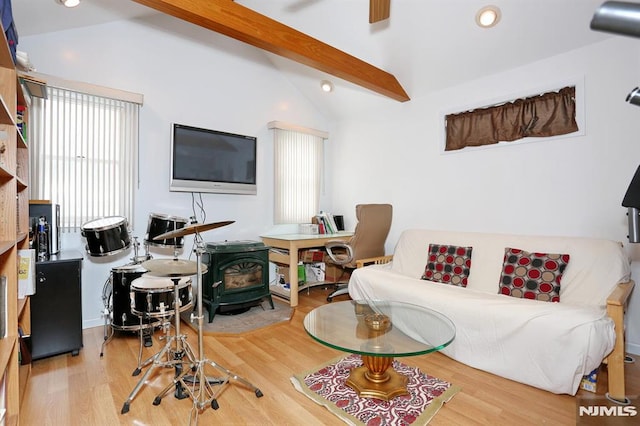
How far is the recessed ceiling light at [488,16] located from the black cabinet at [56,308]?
11.9ft

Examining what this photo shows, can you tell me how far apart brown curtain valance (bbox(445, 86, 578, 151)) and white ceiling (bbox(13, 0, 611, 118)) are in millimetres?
358

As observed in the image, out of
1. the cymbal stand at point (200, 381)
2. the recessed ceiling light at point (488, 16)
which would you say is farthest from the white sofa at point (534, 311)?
the recessed ceiling light at point (488, 16)

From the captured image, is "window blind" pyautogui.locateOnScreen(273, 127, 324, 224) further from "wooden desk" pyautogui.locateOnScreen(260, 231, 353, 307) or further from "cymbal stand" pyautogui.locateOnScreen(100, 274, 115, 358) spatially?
"cymbal stand" pyautogui.locateOnScreen(100, 274, 115, 358)

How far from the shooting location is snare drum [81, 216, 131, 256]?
237 centimetres

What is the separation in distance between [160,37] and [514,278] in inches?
156

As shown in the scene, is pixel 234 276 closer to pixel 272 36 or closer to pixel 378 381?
pixel 378 381

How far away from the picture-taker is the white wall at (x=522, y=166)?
8.03 feet

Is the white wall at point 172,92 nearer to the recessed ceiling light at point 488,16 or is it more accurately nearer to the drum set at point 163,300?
the drum set at point 163,300

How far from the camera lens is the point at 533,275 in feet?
8.13

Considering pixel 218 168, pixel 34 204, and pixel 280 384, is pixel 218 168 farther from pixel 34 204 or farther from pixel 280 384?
pixel 280 384

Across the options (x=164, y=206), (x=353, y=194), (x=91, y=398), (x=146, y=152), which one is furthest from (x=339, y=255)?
(x=91, y=398)

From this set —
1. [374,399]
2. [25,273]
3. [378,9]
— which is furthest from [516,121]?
[25,273]

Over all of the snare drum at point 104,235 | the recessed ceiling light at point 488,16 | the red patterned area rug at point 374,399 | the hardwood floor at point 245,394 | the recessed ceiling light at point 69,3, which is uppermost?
the recessed ceiling light at point 488,16

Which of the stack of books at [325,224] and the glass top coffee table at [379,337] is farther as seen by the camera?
the stack of books at [325,224]
